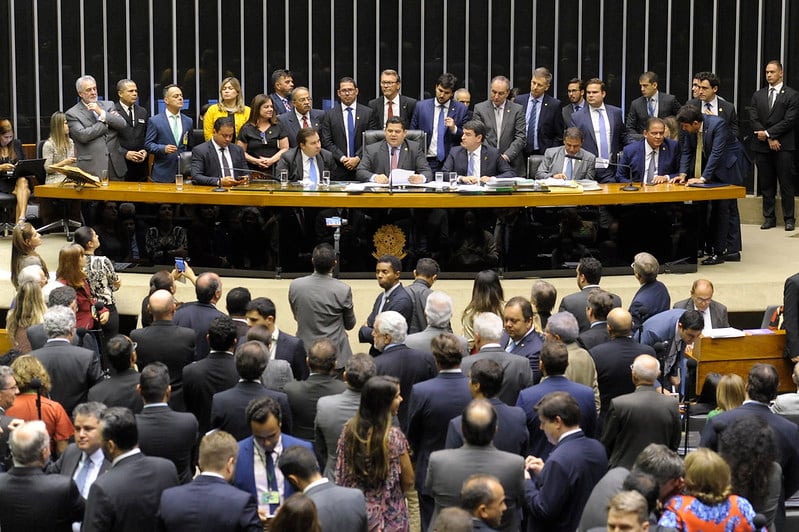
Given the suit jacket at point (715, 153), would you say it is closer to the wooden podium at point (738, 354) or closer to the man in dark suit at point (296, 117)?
the man in dark suit at point (296, 117)

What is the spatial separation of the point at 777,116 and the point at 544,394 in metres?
8.47

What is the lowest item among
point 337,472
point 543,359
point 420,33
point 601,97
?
point 337,472

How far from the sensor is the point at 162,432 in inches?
243

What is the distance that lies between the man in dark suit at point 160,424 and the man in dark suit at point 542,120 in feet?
26.1

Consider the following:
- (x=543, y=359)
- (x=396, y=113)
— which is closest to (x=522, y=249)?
(x=396, y=113)

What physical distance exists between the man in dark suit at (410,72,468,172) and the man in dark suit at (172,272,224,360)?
5.35m

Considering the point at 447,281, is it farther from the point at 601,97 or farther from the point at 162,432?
the point at 162,432

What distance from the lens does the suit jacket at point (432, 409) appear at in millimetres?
6527

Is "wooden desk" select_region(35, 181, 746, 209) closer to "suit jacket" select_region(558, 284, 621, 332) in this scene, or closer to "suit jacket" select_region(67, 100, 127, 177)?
"suit jacket" select_region(67, 100, 127, 177)

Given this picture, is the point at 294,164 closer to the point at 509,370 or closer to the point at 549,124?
the point at 549,124

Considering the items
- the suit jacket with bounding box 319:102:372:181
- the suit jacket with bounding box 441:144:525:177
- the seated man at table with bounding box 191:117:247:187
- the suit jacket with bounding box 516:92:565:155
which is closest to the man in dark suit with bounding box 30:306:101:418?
the seated man at table with bounding box 191:117:247:187

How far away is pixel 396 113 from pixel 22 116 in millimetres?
5317

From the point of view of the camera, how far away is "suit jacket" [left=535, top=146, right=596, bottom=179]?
12008 mm

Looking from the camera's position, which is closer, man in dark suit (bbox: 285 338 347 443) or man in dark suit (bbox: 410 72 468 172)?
man in dark suit (bbox: 285 338 347 443)
